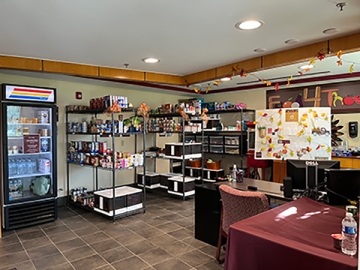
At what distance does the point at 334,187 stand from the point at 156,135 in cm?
479

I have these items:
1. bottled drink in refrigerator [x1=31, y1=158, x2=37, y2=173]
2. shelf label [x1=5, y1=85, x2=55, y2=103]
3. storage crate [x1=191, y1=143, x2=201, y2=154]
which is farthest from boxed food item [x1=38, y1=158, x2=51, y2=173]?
storage crate [x1=191, y1=143, x2=201, y2=154]

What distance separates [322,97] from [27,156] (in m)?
5.74

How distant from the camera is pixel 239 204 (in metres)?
2.59

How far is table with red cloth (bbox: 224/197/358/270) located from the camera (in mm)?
1521

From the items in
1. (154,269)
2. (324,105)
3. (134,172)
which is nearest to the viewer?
(154,269)

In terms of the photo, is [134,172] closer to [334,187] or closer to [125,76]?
[125,76]

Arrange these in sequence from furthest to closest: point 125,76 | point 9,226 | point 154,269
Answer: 1. point 125,76
2. point 9,226
3. point 154,269

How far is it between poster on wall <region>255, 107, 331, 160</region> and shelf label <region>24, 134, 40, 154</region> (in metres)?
4.08

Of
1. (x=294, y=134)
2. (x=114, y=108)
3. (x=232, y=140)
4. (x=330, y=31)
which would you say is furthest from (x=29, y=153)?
(x=294, y=134)

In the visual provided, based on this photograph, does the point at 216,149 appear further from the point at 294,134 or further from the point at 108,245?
the point at 108,245

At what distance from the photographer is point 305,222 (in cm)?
206

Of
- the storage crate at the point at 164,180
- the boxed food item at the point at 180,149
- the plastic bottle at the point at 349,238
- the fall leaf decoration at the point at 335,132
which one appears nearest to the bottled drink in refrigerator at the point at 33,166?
the boxed food item at the point at 180,149

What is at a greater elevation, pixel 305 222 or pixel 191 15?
pixel 191 15

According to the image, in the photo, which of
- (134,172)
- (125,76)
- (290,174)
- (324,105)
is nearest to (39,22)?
(125,76)
